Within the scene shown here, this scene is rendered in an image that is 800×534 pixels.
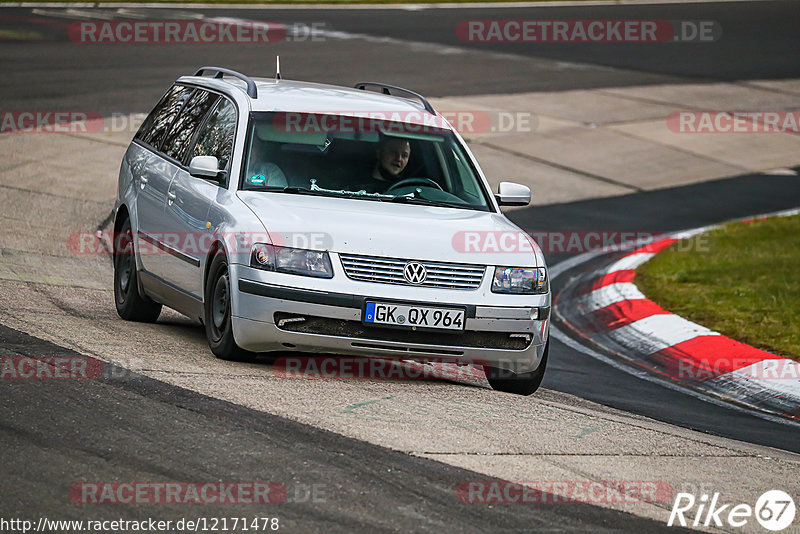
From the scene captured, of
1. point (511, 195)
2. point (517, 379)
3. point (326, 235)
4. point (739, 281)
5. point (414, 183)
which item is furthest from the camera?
point (739, 281)

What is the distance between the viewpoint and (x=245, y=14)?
1316 inches

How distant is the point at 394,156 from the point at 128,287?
2.12 m

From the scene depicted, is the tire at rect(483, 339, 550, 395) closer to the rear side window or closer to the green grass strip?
the green grass strip

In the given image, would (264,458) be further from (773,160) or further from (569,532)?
(773,160)

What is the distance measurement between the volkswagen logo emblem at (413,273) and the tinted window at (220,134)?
1.57 metres

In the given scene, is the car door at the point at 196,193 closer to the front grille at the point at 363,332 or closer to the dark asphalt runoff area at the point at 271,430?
the front grille at the point at 363,332

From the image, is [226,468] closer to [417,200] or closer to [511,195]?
[417,200]

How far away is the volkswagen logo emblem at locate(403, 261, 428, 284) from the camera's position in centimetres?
729

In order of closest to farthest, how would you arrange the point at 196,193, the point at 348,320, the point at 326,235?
the point at 348,320, the point at 326,235, the point at 196,193

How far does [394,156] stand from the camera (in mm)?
8516

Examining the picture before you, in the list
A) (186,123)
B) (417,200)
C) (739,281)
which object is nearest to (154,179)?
(186,123)

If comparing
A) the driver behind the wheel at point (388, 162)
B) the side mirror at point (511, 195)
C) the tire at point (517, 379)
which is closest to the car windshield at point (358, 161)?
the driver behind the wheel at point (388, 162)

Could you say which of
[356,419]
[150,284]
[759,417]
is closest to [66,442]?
[356,419]

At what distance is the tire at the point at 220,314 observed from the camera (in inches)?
295
